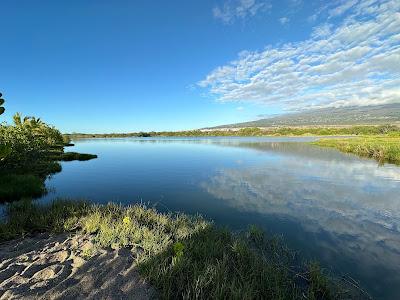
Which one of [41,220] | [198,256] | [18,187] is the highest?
[41,220]

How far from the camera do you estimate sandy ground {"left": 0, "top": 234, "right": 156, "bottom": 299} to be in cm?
557

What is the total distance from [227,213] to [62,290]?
30.7ft

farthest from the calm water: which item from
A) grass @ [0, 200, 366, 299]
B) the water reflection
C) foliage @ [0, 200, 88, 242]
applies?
foliage @ [0, 200, 88, 242]

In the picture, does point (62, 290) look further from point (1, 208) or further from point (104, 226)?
point (1, 208)

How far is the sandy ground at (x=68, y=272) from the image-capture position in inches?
219

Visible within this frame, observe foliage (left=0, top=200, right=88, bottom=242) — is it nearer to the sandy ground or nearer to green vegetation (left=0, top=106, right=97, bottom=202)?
the sandy ground

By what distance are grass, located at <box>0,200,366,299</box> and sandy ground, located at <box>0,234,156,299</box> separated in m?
0.32

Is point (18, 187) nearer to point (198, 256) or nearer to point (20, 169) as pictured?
point (20, 169)

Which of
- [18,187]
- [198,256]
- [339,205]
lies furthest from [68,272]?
[339,205]

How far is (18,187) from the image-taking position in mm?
17500

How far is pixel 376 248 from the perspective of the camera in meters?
10.0

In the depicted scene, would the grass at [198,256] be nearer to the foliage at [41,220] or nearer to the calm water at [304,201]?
the foliage at [41,220]

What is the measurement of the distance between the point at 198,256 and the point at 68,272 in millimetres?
3365

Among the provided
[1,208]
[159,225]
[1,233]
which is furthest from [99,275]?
[1,208]
